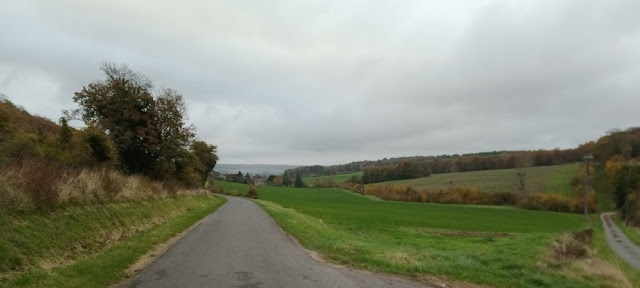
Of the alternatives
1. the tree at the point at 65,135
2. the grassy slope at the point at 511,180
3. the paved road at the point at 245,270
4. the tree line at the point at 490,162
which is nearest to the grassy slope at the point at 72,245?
the paved road at the point at 245,270

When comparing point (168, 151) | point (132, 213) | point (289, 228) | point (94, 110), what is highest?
point (94, 110)

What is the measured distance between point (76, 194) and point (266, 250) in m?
6.08

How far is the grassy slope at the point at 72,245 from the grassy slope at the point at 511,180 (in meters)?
89.5

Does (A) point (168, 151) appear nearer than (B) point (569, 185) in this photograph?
Yes

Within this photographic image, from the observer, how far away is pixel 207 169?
7462 centimetres

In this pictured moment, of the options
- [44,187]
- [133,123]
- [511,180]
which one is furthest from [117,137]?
[511,180]

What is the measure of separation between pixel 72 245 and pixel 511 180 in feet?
330

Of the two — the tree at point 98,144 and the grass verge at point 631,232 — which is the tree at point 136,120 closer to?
the tree at point 98,144

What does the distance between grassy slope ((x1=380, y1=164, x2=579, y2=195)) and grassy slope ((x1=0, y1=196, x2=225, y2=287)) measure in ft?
294

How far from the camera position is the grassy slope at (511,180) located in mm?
85188

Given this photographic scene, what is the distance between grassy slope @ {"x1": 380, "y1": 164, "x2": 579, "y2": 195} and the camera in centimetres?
8519

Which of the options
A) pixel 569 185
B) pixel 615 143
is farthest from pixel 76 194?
pixel 615 143

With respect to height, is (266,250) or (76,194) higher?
(76,194)

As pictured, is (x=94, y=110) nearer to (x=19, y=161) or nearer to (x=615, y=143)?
(x=19, y=161)
